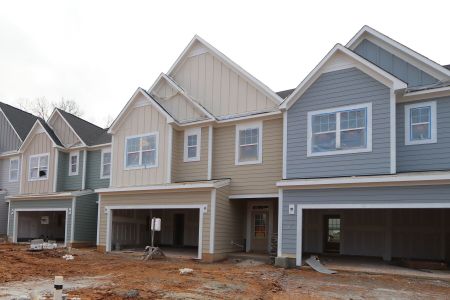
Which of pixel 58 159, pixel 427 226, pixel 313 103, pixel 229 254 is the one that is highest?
pixel 313 103

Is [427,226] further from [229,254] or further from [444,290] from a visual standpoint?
[229,254]

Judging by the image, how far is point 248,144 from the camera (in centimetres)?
1727

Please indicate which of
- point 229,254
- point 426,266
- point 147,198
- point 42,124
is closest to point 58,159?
point 42,124

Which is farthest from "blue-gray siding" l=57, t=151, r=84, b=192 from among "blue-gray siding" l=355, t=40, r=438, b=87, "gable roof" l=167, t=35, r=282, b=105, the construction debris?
"blue-gray siding" l=355, t=40, r=438, b=87

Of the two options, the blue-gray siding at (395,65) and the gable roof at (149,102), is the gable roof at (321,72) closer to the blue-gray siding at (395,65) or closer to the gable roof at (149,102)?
the blue-gray siding at (395,65)

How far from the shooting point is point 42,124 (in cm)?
2455

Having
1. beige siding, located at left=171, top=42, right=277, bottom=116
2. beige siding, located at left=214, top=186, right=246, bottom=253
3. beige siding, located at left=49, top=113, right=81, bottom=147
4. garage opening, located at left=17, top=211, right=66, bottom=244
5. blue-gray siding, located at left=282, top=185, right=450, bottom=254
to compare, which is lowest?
garage opening, located at left=17, top=211, right=66, bottom=244

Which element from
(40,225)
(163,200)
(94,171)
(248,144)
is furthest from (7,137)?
(248,144)

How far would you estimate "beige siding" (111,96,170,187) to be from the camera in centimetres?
1839

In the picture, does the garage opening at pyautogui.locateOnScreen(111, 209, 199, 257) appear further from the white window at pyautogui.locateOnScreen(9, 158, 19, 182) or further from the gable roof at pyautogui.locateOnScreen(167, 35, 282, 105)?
the white window at pyautogui.locateOnScreen(9, 158, 19, 182)

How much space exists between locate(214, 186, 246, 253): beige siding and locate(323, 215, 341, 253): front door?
3.59m

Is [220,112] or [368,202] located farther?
[220,112]

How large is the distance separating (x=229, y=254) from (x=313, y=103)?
6.72 m

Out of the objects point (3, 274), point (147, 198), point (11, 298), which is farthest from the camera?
point (147, 198)
